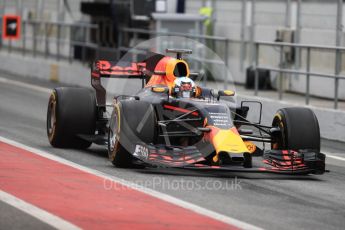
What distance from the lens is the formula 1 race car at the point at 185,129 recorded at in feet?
42.4

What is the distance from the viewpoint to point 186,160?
1289cm

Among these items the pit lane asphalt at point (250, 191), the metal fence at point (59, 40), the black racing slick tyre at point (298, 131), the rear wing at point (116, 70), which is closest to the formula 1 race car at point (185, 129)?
the black racing slick tyre at point (298, 131)

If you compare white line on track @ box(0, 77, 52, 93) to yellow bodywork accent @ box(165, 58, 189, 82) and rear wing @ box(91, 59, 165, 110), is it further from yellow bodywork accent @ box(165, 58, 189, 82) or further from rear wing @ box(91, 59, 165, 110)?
yellow bodywork accent @ box(165, 58, 189, 82)

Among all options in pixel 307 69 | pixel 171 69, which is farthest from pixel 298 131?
pixel 307 69

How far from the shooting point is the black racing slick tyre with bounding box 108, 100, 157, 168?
13172mm

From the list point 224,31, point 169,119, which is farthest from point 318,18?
point 169,119

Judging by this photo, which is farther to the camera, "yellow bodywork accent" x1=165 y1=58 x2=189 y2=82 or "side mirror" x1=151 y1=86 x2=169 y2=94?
"yellow bodywork accent" x1=165 y1=58 x2=189 y2=82

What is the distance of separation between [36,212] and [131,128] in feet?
11.4

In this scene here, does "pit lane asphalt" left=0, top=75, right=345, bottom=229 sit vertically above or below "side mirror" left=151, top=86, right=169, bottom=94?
below

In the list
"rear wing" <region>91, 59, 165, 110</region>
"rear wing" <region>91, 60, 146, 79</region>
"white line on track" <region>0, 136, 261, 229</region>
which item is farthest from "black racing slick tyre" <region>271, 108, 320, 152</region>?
"rear wing" <region>91, 60, 146, 79</region>

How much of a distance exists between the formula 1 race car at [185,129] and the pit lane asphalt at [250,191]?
0.63 feet

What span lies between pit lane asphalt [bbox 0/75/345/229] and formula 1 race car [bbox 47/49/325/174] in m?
0.19

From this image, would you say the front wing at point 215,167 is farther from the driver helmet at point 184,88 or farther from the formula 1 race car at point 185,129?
the driver helmet at point 184,88

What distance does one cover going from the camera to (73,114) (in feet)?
50.0
